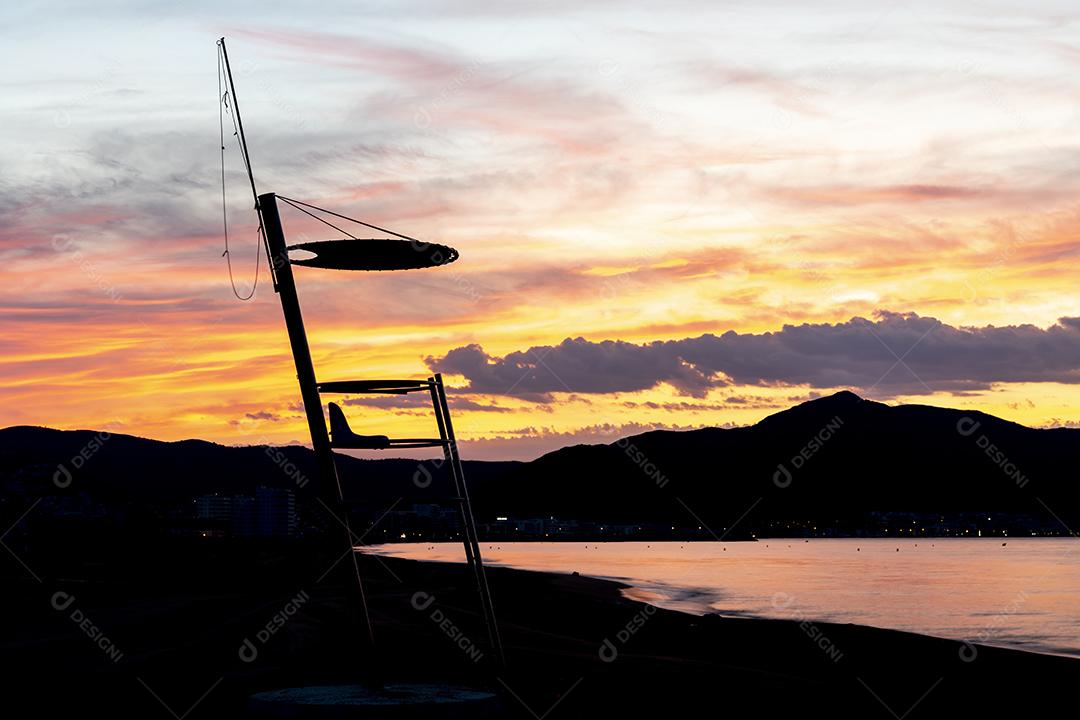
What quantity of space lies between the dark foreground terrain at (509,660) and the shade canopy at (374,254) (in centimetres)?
348

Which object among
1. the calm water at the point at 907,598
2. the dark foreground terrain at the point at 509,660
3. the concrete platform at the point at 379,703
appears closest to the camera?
the concrete platform at the point at 379,703

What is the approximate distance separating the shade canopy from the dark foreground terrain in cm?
348

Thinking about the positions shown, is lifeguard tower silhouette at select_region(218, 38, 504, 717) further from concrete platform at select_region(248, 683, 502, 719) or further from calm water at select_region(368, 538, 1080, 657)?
calm water at select_region(368, 538, 1080, 657)

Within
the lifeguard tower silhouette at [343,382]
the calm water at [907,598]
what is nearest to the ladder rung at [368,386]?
the lifeguard tower silhouette at [343,382]

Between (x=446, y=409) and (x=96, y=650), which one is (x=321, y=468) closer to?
(x=446, y=409)

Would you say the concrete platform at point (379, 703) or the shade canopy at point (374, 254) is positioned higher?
the shade canopy at point (374, 254)

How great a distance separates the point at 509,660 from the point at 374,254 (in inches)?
881

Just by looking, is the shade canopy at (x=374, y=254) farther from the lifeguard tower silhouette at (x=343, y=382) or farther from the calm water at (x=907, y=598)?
the calm water at (x=907, y=598)

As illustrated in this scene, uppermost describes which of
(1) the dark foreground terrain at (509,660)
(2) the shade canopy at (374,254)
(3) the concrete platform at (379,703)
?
(2) the shade canopy at (374,254)

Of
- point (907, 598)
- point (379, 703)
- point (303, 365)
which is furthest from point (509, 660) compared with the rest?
point (907, 598)

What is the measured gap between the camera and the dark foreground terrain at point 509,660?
24484 millimetres

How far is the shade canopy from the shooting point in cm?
1410

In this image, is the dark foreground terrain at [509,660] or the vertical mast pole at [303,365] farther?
the dark foreground terrain at [509,660]

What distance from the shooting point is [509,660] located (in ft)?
113
